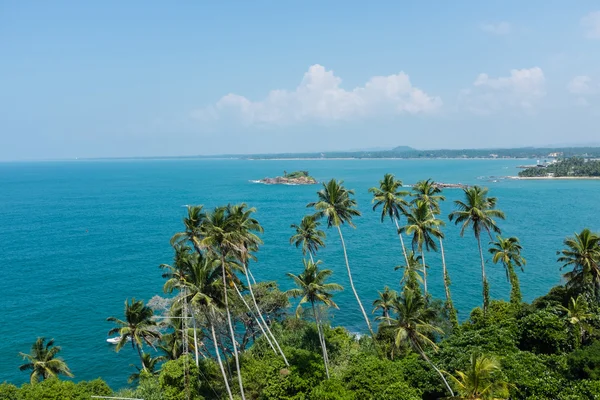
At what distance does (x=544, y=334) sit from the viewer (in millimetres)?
33812

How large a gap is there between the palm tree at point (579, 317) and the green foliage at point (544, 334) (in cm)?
79

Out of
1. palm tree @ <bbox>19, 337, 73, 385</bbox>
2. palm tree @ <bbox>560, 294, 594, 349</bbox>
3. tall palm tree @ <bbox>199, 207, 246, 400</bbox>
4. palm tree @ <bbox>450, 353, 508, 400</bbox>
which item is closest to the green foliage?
palm tree @ <bbox>560, 294, 594, 349</bbox>

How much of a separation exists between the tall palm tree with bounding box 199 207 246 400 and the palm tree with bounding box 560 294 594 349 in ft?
93.1

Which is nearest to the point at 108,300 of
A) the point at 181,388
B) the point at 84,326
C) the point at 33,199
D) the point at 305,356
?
the point at 84,326

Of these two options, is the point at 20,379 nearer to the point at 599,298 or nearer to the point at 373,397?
the point at 373,397

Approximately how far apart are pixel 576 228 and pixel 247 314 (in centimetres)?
9190

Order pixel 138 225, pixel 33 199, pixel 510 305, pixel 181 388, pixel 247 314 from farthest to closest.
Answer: pixel 33 199, pixel 138 225, pixel 247 314, pixel 510 305, pixel 181 388

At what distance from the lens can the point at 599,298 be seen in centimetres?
3828

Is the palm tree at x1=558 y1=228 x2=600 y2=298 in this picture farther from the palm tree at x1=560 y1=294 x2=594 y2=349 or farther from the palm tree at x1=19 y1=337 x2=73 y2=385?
the palm tree at x1=19 y1=337 x2=73 y2=385

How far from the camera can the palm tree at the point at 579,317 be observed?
3324cm

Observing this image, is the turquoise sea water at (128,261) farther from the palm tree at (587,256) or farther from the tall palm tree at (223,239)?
the tall palm tree at (223,239)

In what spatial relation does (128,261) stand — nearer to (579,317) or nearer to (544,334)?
(544,334)

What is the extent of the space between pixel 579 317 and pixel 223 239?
3117cm

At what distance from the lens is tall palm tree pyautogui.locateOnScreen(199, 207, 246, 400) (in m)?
32.9
